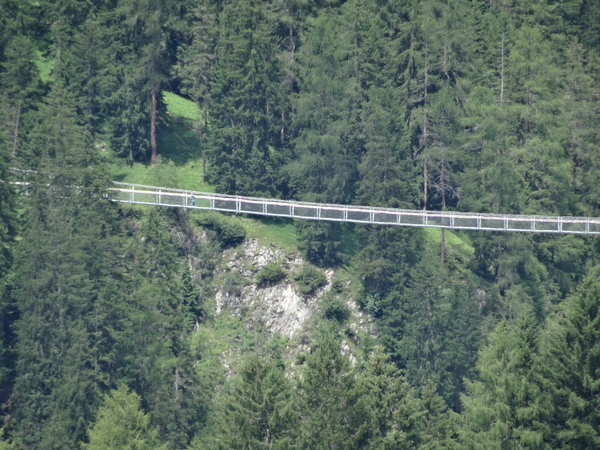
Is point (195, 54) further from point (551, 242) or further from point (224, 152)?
point (551, 242)

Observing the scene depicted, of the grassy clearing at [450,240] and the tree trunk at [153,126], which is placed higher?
the tree trunk at [153,126]

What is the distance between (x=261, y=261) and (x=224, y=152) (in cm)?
744

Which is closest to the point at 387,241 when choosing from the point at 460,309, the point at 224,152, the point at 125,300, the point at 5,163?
the point at 460,309

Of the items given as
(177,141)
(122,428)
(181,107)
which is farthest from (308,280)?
(181,107)

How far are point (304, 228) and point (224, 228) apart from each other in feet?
13.9

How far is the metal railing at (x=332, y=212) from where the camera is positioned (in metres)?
65.9

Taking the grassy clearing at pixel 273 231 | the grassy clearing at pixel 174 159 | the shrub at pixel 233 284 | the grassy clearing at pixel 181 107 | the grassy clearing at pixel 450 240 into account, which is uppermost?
the grassy clearing at pixel 181 107

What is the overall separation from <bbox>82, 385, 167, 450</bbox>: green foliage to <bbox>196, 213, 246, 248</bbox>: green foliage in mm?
14945

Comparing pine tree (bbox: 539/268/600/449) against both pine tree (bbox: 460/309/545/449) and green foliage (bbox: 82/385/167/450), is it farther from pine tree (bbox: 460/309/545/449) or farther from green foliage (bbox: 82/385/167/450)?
green foliage (bbox: 82/385/167/450)

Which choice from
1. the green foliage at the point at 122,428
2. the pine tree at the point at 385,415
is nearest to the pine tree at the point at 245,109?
the green foliage at the point at 122,428

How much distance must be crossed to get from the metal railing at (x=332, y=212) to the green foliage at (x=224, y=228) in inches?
53.4

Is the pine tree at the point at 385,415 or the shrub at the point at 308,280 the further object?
the shrub at the point at 308,280

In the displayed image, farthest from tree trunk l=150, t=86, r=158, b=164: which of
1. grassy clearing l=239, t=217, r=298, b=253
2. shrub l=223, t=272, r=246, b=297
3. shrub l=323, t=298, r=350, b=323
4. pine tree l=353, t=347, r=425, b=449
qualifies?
pine tree l=353, t=347, r=425, b=449

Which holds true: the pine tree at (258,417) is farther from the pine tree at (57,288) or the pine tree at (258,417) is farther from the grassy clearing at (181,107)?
the grassy clearing at (181,107)
